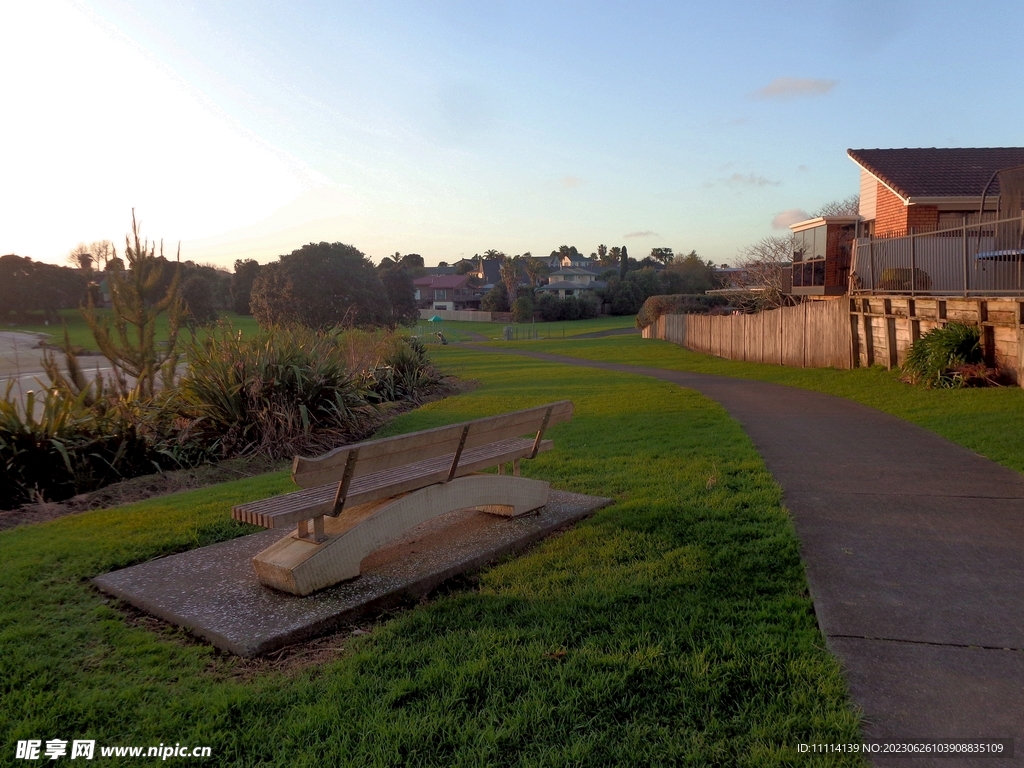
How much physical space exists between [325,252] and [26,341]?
14.6 meters

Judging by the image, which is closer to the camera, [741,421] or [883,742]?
[883,742]

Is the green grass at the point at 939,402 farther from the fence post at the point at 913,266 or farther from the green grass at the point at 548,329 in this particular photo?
the green grass at the point at 548,329

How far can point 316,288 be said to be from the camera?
3188cm

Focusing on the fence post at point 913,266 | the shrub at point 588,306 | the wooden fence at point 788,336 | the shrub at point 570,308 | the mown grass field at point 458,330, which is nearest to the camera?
the fence post at point 913,266

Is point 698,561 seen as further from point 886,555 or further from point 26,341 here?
point 26,341

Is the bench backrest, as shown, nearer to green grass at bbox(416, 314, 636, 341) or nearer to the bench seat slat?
the bench seat slat

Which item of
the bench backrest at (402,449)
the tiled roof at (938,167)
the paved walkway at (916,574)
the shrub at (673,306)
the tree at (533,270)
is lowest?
the paved walkway at (916,574)

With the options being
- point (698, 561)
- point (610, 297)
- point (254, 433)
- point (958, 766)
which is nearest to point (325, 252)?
point (254, 433)

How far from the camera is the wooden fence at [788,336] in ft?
58.3

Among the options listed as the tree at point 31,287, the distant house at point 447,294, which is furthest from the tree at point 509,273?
the tree at point 31,287

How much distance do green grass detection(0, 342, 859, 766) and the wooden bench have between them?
1.85ft

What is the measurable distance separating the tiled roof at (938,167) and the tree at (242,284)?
147ft

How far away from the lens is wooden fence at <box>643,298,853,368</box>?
17.8 metres

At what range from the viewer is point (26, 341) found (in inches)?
1368
